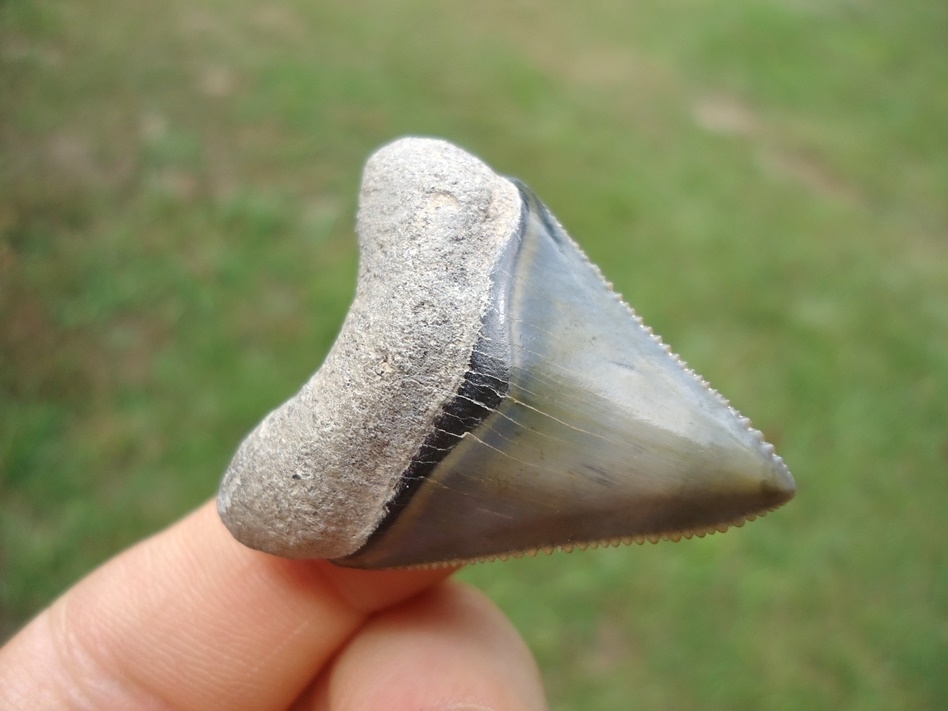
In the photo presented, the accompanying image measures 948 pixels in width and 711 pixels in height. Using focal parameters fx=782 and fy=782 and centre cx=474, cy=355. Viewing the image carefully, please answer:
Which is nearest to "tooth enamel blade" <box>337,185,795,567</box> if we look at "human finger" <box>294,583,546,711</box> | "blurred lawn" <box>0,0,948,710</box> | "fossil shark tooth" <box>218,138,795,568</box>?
"fossil shark tooth" <box>218,138,795,568</box>

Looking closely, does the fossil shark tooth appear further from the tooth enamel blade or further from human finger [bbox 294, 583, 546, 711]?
human finger [bbox 294, 583, 546, 711]

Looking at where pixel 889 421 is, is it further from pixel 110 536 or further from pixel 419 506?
pixel 110 536

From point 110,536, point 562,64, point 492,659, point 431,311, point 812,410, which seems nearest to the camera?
point 431,311

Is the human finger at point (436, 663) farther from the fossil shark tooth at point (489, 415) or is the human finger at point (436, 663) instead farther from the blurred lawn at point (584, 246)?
the blurred lawn at point (584, 246)

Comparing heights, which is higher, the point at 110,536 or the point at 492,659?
the point at 492,659

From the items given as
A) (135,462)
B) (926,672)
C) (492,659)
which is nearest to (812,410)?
(926,672)

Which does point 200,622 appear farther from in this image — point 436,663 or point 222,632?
point 436,663
